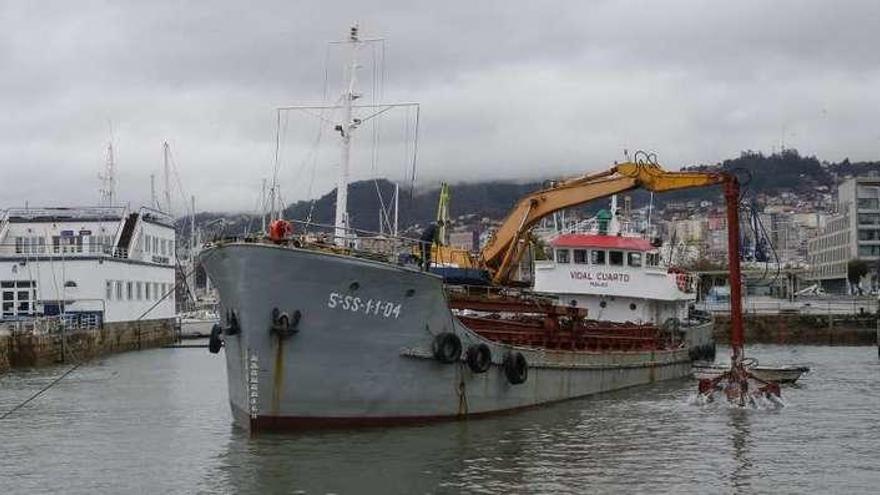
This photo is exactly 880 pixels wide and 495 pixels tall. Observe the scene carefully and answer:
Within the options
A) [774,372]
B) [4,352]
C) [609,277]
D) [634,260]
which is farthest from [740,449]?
[4,352]

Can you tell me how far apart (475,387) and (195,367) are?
25075 mm

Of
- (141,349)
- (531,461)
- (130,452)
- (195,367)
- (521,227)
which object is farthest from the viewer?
(141,349)

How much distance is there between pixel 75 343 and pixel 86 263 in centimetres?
717

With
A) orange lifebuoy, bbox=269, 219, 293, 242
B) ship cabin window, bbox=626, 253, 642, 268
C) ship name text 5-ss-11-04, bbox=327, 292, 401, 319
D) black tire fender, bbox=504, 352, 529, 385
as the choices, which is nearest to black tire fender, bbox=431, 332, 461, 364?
ship name text 5-ss-11-04, bbox=327, 292, 401, 319

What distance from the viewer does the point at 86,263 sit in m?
56.2

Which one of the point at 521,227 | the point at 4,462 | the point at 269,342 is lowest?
the point at 4,462

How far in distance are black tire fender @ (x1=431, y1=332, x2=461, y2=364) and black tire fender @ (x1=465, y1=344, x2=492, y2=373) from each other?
0.67m

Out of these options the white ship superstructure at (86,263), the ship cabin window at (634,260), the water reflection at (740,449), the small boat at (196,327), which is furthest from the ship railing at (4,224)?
the water reflection at (740,449)

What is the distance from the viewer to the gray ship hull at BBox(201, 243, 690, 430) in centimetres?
2214

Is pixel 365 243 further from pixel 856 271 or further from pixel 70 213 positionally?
pixel 856 271

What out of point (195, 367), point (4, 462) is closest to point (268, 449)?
point (4, 462)

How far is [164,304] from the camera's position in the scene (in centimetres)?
6956

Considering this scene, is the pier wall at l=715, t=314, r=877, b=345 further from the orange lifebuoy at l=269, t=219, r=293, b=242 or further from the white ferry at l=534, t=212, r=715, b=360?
the orange lifebuoy at l=269, t=219, r=293, b=242

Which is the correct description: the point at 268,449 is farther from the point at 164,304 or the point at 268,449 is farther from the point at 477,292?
the point at 164,304
